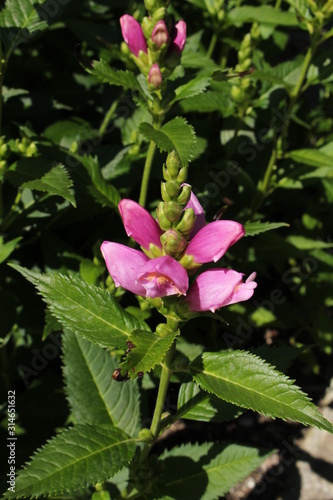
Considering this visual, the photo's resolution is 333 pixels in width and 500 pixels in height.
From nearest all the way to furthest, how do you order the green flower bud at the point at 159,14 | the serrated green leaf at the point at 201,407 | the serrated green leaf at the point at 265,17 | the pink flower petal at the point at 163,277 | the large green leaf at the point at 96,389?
the pink flower petal at the point at 163,277
the serrated green leaf at the point at 201,407
the green flower bud at the point at 159,14
the large green leaf at the point at 96,389
the serrated green leaf at the point at 265,17

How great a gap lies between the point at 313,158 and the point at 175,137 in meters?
1.00

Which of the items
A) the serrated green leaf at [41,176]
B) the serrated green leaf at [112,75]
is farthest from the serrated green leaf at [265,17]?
the serrated green leaf at [41,176]

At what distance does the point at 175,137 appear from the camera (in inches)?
78.1

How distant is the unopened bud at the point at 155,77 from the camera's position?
1.96 m

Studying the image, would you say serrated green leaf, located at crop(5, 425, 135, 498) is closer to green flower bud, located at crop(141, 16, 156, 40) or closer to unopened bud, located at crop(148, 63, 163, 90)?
unopened bud, located at crop(148, 63, 163, 90)

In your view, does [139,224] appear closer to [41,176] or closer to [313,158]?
[41,176]

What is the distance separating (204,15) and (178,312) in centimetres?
246

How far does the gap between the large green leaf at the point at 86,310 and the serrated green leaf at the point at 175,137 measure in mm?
528

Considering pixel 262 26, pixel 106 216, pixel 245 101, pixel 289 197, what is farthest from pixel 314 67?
pixel 106 216

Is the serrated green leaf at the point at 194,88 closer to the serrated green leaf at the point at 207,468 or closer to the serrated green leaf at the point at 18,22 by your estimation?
the serrated green leaf at the point at 18,22

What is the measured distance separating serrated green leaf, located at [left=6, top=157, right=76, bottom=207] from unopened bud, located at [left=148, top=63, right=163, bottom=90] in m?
0.46

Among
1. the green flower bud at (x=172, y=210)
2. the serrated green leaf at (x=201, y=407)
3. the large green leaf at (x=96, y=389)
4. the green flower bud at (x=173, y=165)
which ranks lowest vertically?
the large green leaf at (x=96, y=389)

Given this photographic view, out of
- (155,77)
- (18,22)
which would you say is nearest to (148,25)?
(155,77)

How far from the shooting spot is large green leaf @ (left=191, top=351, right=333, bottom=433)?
53.5 inches
